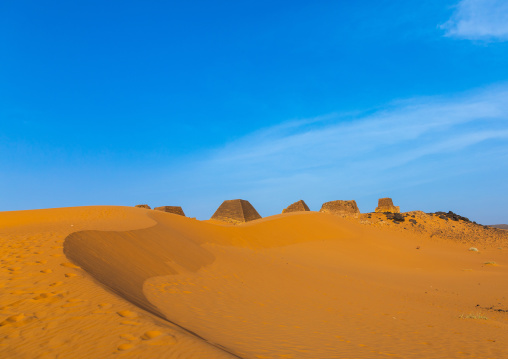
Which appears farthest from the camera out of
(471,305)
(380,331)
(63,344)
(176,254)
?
(176,254)

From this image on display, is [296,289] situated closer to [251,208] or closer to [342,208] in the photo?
[342,208]

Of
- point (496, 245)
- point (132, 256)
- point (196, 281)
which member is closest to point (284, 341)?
point (196, 281)

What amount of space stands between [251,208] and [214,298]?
32770mm

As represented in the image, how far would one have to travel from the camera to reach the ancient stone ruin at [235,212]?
38469mm

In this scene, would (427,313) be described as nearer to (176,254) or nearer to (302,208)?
(176,254)

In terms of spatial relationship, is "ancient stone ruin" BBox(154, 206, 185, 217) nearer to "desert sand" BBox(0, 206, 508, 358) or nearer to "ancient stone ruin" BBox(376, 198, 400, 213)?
"desert sand" BBox(0, 206, 508, 358)

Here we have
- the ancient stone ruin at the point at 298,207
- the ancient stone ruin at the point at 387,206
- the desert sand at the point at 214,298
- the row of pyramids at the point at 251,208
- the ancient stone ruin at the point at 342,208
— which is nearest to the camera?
the desert sand at the point at 214,298

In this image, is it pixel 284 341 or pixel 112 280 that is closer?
pixel 284 341

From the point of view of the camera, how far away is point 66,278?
20.7 feet

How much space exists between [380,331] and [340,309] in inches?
79.8

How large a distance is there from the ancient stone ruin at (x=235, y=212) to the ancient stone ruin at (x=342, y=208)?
8979mm

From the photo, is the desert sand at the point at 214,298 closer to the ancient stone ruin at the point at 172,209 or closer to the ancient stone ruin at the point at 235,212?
the ancient stone ruin at the point at 235,212

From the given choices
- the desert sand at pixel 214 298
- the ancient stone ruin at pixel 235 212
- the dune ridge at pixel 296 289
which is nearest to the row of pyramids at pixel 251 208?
the ancient stone ruin at pixel 235 212

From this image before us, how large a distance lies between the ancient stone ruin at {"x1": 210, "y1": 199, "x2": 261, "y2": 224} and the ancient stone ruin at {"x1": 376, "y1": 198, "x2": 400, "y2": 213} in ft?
48.4
